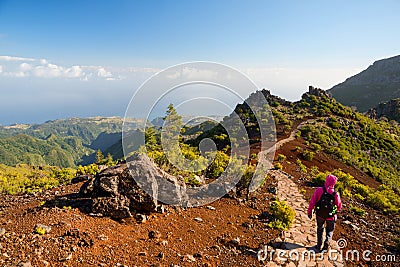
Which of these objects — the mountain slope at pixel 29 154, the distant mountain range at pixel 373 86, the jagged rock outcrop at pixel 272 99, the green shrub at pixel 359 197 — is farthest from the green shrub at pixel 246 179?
the mountain slope at pixel 29 154

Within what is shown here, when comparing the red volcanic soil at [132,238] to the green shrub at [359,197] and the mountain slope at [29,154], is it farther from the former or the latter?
the mountain slope at [29,154]

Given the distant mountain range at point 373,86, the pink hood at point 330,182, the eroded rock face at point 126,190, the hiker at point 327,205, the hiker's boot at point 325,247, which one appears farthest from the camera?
the distant mountain range at point 373,86

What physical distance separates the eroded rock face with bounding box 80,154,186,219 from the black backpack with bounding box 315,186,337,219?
4.11m

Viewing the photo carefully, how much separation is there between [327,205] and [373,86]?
158 metres

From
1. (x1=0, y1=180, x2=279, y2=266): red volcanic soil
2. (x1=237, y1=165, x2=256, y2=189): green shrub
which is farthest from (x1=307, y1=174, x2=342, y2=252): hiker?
(x1=237, y1=165, x2=256, y2=189): green shrub

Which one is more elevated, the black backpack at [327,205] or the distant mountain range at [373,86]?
the distant mountain range at [373,86]

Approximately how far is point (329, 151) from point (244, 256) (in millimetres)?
22333

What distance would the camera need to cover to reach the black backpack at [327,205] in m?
5.69

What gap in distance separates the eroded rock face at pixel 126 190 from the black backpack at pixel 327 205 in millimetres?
4109

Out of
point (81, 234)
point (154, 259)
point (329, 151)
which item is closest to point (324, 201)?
point (154, 259)

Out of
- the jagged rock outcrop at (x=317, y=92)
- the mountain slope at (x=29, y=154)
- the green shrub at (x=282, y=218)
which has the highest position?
the jagged rock outcrop at (x=317, y=92)

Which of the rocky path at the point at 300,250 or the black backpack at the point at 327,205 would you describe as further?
the black backpack at the point at 327,205

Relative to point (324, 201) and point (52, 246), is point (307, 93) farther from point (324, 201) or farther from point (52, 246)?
point (52, 246)

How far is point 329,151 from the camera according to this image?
24.3m
